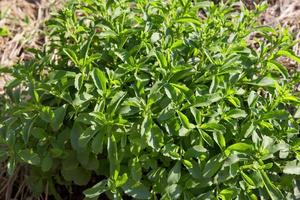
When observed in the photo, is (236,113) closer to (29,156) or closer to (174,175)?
(174,175)

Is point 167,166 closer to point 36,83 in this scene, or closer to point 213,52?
point 213,52

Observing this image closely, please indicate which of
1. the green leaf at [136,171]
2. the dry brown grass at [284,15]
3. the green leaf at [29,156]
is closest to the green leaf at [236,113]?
the green leaf at [136,171]

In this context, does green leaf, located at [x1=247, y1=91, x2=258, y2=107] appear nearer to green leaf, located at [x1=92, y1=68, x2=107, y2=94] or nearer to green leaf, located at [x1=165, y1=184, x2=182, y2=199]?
green leaf, located at [x1=165, y1=184, x2=182, y2=199]

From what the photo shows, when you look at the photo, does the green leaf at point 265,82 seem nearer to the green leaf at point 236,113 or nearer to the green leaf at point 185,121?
the green leaf at point 236,113

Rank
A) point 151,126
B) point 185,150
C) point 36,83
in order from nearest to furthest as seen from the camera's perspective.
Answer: point 151,126 → point 185,150 → point 36,83

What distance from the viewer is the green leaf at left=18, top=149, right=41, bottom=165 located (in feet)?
6.45

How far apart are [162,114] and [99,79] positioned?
253 millimetres

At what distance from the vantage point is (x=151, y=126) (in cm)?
183

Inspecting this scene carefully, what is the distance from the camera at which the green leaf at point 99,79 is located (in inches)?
74.0

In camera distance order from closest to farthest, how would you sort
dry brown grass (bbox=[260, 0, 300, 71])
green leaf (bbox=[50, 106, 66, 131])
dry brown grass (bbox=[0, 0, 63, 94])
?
green leaf (bbox=[50, 106, 66, 131]) → dry brown grass (bbox=[260, 0, 300, 71]) → dry brown grass (bbox=[0, 0, 63, 94])

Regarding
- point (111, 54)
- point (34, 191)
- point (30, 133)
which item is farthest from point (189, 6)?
point (34, 191)

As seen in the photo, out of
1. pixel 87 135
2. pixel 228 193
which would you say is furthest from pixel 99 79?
pixel 228 193

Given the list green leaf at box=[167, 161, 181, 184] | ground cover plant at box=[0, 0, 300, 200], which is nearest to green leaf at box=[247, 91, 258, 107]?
ground cover plant at box=[0, 0, 300, 200]

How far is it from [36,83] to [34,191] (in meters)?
0.43
